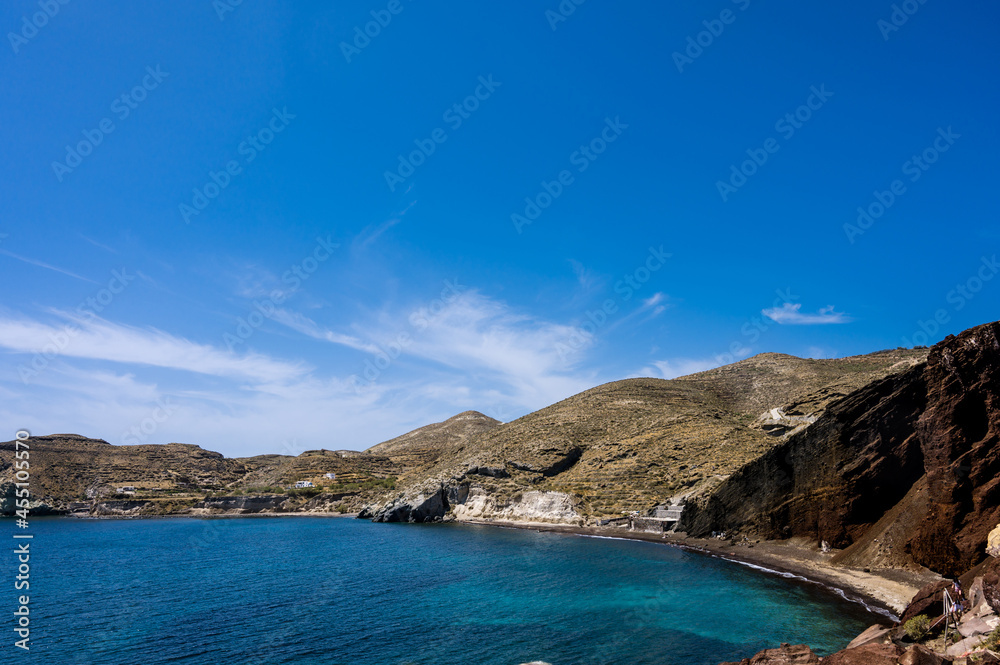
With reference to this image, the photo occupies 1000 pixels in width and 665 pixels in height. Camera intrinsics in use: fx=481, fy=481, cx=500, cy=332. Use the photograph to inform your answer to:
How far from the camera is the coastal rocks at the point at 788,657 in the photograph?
588 inches

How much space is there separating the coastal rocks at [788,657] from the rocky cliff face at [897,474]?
16.0 metres

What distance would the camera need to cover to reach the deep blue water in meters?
21.7

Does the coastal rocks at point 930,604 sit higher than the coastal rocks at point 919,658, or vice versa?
the coastal rocks at point 919,658

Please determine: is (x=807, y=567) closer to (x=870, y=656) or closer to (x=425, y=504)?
(x=870, y=656)

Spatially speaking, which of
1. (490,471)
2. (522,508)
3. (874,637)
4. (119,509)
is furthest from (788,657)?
(119,509)

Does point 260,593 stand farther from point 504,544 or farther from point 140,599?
point 504,544

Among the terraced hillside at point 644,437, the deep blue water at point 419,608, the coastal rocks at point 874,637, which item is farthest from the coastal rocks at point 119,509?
the coastal rocks at point 874,637

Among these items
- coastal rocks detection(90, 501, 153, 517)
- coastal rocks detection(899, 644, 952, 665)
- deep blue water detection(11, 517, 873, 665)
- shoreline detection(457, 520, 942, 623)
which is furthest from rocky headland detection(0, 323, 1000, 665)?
deep blue water detection(11, 517, 873, 665)

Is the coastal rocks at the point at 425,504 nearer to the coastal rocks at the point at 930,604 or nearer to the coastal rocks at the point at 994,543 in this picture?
the coastal rocks at the point at 994,543

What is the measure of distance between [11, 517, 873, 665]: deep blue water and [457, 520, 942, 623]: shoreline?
1.42 metres

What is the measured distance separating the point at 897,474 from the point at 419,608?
34.0m

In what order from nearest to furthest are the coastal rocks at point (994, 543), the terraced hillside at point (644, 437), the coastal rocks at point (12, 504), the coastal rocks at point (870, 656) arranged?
the coastal rocks at point (870, 656)
the coastal rocks at point (994, 543)
the terraced hillside at point (644, 437)
the coastal rocks at point (12, 504)

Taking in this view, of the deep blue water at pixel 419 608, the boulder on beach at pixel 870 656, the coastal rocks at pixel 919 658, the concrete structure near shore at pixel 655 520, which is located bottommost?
the concrete structure near shore at pixel 655 520

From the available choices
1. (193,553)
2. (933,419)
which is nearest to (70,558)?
(193,553)
